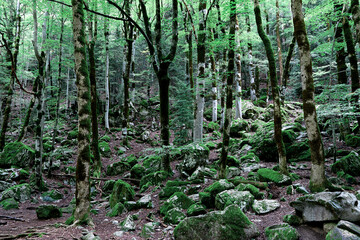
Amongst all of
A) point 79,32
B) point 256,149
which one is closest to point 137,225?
point 79,32

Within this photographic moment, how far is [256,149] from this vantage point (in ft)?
34.5

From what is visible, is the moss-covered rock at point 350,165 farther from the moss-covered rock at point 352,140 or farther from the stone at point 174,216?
the stone at point 174,216

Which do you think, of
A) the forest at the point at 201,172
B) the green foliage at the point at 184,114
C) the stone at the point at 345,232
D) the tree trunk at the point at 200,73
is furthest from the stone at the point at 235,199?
the green foliage at the point at 184,114

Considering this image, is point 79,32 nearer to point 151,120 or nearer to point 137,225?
point 137,225

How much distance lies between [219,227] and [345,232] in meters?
2.00

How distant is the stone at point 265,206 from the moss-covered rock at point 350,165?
281 centimetres

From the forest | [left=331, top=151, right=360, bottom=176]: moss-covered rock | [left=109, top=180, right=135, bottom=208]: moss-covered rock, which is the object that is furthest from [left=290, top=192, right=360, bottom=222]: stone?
[left=109, top=180, right=135, bottom=208]: moss-covered rock

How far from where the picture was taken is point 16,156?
38.8ft

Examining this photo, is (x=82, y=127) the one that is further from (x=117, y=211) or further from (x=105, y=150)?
(x=105, y=150)

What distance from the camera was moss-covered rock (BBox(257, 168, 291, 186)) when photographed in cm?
641

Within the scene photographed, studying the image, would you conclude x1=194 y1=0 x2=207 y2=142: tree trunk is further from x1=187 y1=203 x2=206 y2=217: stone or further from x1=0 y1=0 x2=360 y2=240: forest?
x1=187 y1=203 x2=206 y2=217: stone

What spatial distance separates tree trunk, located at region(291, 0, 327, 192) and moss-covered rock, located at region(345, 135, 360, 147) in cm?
540

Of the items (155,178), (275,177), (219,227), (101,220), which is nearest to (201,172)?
(155,178)

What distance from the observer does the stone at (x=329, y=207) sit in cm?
344
